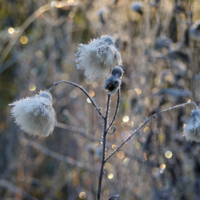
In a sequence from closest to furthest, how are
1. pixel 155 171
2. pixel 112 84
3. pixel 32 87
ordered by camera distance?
pixel 112 84
pixel 155 171
pixel 32 87

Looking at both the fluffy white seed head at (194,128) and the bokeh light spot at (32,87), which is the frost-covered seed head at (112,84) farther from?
the bokeh light spot at (32,87)

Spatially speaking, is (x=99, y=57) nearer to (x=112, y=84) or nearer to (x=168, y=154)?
(x=112, y=84)

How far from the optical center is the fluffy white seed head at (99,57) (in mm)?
650

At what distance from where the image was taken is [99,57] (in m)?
0.64

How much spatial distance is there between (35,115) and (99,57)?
0.30 metres

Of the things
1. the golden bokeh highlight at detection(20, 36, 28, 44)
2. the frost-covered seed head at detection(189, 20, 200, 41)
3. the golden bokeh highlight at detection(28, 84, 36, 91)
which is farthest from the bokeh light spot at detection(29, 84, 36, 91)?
the frost-covered seed head at detection(189, 20, 200, 41)

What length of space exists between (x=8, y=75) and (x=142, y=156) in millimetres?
2403

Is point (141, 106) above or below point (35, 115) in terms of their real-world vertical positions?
above

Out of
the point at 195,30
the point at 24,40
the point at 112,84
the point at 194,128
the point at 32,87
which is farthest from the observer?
the point at 24,40

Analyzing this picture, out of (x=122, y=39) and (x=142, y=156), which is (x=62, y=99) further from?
(x=142, y=156)

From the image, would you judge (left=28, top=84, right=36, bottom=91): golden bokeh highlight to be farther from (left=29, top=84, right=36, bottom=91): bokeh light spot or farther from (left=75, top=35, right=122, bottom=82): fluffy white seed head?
(left=75, top=35, right=122, bottom=82): fluffy white seed head

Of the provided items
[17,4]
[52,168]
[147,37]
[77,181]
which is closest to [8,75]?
[17,4]

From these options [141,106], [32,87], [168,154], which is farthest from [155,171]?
[32,87]

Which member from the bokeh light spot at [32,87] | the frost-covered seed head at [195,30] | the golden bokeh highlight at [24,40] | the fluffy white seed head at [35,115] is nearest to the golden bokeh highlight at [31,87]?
the bokeh light spot at [32,87]
